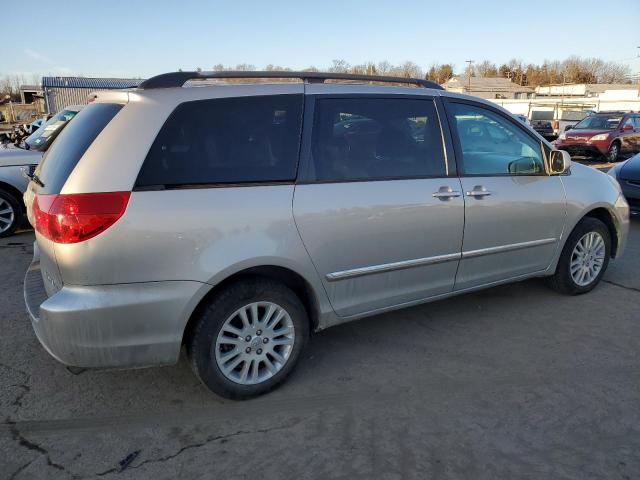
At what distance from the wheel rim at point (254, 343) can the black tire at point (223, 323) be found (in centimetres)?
3

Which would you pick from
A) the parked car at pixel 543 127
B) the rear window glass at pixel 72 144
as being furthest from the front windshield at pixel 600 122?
the rear window glass at pixel 72 144

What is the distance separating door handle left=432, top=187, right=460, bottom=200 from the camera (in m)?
3.54

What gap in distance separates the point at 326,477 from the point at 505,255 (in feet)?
7.81

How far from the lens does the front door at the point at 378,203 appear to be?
312 centimetres

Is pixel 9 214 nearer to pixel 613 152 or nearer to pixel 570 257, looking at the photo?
pixel 570 257

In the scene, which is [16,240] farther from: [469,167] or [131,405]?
[469,167]

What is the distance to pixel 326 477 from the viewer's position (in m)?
2.43

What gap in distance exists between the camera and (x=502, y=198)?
391 centimetres

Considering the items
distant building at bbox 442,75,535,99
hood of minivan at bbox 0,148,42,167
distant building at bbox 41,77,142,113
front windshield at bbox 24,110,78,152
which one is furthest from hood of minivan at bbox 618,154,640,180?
distant building at bbox 442,75,535,99

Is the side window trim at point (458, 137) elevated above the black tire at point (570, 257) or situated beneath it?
elevated above

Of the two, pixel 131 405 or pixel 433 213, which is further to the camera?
pixel 433 213

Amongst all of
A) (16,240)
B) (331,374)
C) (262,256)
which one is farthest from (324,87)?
(16,240)

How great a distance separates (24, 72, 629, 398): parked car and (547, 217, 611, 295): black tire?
2.48ft

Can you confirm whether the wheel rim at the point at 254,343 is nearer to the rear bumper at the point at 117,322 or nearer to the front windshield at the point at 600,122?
the rear bumper at the point at 117,322
